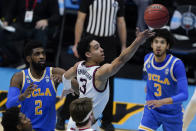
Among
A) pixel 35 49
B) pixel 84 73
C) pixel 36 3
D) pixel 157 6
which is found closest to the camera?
pixel 84 73

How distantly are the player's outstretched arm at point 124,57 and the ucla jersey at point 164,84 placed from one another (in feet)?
2.72

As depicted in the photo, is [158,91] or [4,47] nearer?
[158,91]

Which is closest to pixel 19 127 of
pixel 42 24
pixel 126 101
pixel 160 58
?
pixel 160 58

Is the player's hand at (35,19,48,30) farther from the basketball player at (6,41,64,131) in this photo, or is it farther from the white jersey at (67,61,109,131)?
the white jersey at (67,61,109,131)

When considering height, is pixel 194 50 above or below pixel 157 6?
below

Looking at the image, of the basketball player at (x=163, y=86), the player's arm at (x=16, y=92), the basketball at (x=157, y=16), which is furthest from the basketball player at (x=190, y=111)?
the player's arm at (x=16, y=92)

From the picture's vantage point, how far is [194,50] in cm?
1045

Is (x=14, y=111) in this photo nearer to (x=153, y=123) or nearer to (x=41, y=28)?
(x=153, y=123)

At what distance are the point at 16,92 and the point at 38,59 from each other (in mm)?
519

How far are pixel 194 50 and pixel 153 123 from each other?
445cm

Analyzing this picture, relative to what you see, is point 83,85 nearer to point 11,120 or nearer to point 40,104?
point 40,104

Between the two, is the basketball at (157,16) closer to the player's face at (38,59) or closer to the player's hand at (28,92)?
the player's face at (38,59)

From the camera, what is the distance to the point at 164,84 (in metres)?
6.26

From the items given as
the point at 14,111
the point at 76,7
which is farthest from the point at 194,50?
the point at 14,111
